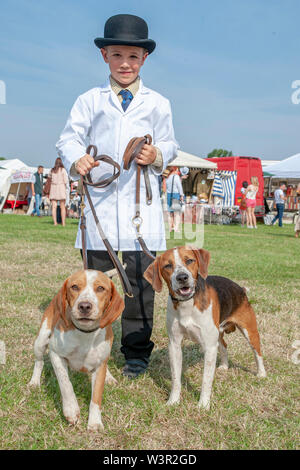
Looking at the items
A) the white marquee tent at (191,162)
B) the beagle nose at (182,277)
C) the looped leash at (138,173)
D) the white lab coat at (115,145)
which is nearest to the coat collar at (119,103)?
the white lab coat at (115,145)

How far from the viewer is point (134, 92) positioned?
12.5 feet

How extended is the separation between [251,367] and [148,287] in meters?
1.28

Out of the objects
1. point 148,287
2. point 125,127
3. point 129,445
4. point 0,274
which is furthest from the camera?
point 0,274

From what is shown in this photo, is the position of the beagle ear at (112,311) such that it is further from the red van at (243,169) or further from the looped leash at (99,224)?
the red van at (243,169)

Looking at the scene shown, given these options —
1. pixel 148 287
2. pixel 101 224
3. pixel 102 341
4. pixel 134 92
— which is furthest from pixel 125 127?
pixel 102 341

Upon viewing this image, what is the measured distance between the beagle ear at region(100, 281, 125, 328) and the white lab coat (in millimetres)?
752

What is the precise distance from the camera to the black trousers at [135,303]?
3928mm

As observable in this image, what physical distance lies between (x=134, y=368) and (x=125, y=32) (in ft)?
8.81

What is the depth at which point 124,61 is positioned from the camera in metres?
3.63

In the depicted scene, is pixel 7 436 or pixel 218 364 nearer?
pixel 7 436

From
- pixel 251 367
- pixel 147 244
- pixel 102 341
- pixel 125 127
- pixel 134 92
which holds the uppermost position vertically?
pixel 134 92

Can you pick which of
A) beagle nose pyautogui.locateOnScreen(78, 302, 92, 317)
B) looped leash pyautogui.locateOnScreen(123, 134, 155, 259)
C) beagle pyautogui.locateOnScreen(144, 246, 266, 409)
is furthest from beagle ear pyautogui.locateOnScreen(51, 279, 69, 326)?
looped leash pyautogui.locateOnScreen(123, 134, 155, 259)

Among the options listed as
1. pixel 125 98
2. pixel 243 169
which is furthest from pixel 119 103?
pixel 243 169
